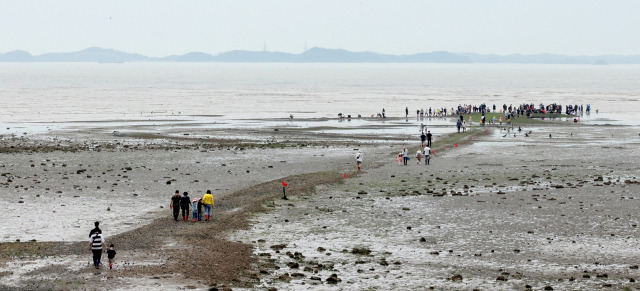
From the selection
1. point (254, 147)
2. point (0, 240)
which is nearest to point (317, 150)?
point (254, 147)

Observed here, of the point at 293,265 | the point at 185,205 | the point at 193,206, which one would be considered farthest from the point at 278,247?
the point at 185,205

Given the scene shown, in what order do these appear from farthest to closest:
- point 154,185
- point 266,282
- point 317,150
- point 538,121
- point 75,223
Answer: point 538,121 → point 317,150 → point 154,185 → point 75,223 → point 266,282

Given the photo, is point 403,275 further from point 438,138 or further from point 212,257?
point 438,138

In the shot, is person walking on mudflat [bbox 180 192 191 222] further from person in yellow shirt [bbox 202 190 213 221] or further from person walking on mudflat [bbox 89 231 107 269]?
person walking on mudflat [bbox 89 231 107 269]

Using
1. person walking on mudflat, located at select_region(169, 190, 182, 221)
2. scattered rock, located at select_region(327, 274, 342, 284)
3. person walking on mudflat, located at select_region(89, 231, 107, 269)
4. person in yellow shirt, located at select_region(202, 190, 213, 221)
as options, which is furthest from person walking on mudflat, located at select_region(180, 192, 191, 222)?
scattered rock, located at select_region(327, 274, 342, 284)

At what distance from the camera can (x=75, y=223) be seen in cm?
3047

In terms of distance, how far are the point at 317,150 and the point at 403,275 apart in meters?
36.3

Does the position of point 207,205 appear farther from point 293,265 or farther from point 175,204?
point 293,265

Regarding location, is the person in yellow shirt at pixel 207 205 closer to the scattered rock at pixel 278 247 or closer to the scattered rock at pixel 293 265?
the scattered rock at pixel 278 247

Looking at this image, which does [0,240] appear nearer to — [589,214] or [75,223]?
[75,223]

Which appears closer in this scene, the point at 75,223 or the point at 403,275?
the point at 403,275

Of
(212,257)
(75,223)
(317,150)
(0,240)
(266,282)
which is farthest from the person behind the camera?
(317,150)

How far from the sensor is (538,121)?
293ft

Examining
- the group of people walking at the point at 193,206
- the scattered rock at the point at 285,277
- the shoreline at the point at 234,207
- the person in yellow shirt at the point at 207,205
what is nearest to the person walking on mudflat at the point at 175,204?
the group of people walking at the point at 193,206
